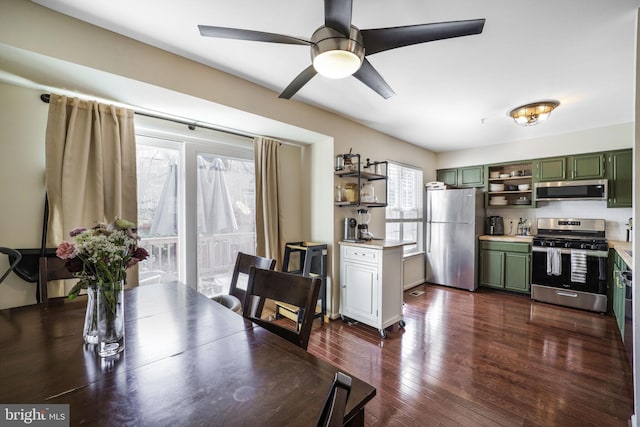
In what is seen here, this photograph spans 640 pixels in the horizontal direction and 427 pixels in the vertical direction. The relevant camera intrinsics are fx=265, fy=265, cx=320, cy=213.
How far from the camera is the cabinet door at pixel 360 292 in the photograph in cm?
291

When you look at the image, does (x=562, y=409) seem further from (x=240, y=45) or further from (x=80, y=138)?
(x=80, y=138)

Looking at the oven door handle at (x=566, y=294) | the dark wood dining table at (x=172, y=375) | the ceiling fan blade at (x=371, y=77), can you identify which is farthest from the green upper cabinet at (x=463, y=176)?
the dark wood dining table at (x=172, y=375)

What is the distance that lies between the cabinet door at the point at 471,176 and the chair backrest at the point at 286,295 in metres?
4.70

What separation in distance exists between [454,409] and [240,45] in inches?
115

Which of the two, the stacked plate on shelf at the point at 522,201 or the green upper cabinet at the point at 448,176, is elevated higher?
the green upper cabinet at the point at 448,176

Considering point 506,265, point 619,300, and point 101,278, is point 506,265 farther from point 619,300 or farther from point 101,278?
point 101,278

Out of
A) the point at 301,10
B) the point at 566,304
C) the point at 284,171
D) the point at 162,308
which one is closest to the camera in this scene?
the point at 162,308

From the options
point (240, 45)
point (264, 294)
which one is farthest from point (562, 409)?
point (240, 45)

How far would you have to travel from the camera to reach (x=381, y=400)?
1.86 m

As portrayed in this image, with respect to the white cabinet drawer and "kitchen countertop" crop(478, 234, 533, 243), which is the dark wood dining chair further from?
"kitchen countertop" crop(478, 234, 533, 243)

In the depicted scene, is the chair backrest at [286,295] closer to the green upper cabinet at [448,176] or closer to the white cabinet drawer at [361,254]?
the white cabinet drawer at [361,254]

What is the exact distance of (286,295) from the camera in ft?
4.15

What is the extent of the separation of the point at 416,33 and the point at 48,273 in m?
2.54

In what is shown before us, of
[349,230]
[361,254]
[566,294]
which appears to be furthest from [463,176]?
[361,254]
